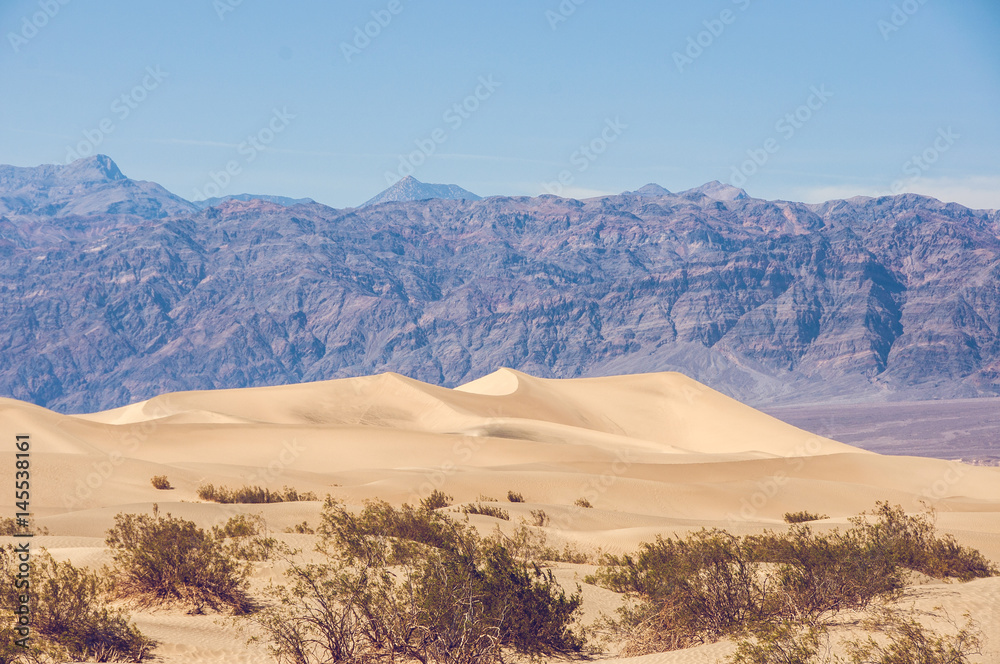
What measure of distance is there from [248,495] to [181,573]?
12.5m

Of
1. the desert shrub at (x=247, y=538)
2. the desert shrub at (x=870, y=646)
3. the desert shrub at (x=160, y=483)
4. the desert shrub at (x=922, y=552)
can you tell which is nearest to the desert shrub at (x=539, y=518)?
the desert shrub at (x=247, y=538)

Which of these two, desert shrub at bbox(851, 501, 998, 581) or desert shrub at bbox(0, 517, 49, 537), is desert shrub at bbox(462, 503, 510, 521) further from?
desert shrub at bbox(0, 517, 49, 537)

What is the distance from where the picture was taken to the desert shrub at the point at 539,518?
2034 centimetres

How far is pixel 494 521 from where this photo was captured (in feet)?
62.9

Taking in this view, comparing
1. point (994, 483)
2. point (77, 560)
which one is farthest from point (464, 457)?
point (77, 560)

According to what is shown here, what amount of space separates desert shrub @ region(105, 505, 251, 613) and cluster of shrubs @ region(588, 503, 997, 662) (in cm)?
480

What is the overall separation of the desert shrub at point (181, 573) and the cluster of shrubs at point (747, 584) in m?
4.80

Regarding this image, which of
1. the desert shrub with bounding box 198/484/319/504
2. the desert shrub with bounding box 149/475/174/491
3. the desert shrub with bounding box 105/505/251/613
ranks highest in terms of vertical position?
the desert shrub with bounding box 149/475/174/491

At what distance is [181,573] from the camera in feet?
38.7

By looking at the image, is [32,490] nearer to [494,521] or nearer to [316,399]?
[494,521]

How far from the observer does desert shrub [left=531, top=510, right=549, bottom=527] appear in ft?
66.7

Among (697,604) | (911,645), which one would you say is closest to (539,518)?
(697,604)

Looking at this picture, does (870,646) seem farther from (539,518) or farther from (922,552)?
(539,518)

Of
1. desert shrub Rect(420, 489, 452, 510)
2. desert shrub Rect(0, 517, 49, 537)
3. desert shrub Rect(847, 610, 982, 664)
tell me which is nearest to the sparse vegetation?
desert shrub Rect(420, 489, 452, 510)
